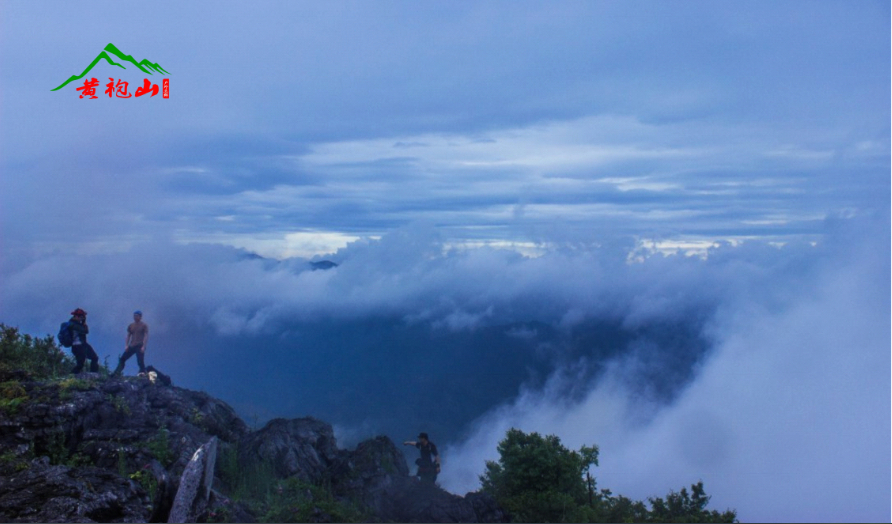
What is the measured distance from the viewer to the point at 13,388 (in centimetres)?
1312

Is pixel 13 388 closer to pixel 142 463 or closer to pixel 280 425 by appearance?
pixel 142 463

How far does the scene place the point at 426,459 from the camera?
49.2ft

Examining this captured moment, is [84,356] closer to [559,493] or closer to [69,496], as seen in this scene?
[69,496]

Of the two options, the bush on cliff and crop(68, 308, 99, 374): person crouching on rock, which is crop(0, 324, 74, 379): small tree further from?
the bush on cliff

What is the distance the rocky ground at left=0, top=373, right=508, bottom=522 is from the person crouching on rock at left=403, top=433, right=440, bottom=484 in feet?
1.35

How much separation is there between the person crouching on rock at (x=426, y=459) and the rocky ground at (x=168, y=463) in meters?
0.41

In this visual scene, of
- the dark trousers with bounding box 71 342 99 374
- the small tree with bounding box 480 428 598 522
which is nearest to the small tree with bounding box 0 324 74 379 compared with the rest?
the dark trousers with bounding box 71 342 99 374

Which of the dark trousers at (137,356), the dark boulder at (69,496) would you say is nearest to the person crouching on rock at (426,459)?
the dark boulder at (69,496)

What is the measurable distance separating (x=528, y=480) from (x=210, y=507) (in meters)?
6.82

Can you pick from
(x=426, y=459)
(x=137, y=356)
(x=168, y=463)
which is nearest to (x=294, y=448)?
(x=168, y=463)

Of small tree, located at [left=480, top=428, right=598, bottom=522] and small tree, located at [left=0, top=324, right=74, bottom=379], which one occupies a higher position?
small tree, located at [left=0, top=324, right=74, bottom=379]

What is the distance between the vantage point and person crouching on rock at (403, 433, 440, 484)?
14.9m

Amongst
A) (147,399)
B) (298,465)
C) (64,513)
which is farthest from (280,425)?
(64,513)

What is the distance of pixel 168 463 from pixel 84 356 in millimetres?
6116
